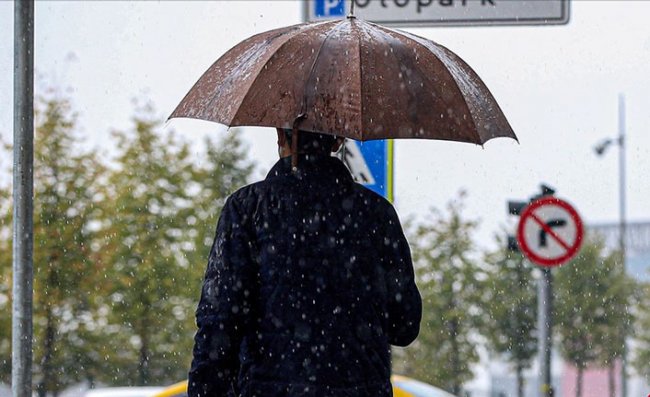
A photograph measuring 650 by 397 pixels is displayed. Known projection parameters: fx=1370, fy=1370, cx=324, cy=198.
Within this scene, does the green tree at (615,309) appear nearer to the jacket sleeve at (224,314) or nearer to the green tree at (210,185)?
the green tree at (210,185)

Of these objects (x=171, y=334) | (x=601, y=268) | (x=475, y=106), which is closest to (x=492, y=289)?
(x=601, y=268)

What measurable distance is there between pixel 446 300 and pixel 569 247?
764 inches

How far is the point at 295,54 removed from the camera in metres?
4.00

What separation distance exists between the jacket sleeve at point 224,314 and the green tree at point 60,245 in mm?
21096

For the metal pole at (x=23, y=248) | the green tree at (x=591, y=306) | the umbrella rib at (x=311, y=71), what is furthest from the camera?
the green tree at (x=591, y=306)

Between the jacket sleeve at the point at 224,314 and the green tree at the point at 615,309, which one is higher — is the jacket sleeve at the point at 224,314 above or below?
above

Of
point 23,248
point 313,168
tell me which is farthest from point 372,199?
point 23,248

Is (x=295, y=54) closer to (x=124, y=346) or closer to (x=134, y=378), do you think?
(x=124, y=346)

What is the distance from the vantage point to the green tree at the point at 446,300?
1236 inches

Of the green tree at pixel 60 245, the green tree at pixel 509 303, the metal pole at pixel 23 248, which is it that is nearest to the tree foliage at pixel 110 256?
the green tree at pixel 60 245

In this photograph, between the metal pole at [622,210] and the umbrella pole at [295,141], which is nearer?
the umbrella pole at [295,141]

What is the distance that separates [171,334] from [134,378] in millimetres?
2587

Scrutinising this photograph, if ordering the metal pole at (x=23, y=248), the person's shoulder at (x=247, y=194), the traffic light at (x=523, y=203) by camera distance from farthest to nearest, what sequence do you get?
the traffic light at (x=523, y=203) < the metal pole at (x=23, y=248) < the person's shoulder at (x=247, y=194)

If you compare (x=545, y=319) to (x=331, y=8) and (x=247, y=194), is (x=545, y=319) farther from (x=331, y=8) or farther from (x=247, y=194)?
(x=247, y=194)
